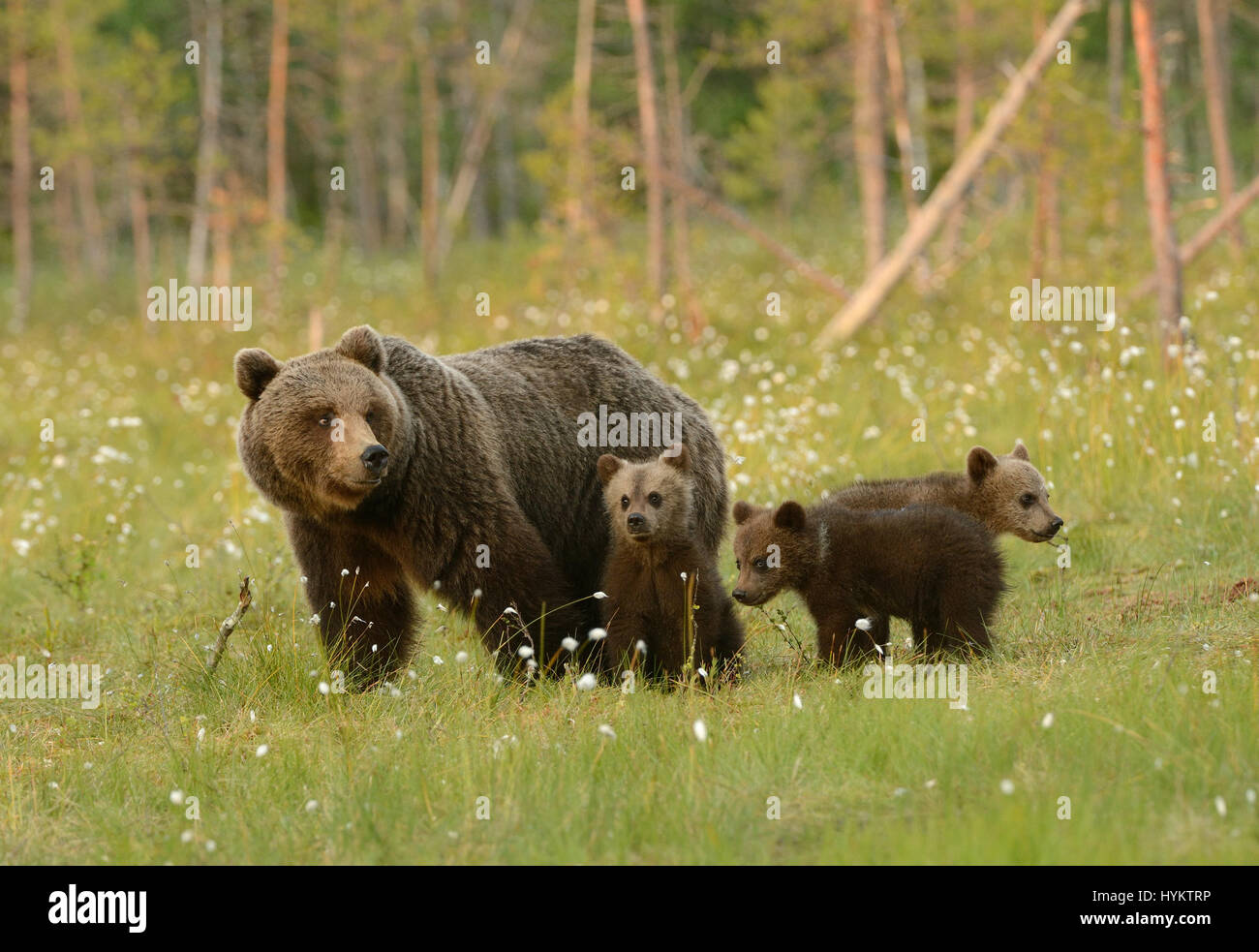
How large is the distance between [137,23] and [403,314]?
2075 cm


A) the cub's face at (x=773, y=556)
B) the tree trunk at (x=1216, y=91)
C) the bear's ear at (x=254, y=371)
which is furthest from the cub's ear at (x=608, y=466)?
the tree trunk at (x=1216, y=91)

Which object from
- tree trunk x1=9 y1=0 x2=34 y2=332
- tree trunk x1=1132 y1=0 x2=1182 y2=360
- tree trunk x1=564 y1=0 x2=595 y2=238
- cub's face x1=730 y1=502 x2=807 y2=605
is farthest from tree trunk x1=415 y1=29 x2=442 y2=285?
cub's face x1=730 y1=502 x2=807 y2=605

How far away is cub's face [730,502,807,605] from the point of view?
5.99m

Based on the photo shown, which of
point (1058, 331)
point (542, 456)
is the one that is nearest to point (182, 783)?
point (542, 456)

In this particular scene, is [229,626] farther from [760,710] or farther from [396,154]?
[396,154]

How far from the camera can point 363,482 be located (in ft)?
18.8

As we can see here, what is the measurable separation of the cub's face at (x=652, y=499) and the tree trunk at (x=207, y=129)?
18061 mm

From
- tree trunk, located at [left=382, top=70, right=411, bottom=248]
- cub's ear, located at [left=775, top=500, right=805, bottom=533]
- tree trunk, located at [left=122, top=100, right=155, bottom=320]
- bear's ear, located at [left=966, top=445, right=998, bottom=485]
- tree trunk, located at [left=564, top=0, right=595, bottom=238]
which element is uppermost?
tree trunk, located at [left=382, top=70, right=411, bottom=248]

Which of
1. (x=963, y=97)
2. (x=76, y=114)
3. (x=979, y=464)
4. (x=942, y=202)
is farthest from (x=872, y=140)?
(x=76, y=114)

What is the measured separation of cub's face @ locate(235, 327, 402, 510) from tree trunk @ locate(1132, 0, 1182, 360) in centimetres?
739

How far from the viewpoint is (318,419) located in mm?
5988

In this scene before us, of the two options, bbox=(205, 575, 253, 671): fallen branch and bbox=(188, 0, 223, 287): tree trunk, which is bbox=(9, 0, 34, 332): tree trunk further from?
bbox=(205, 575, 253, 671): fallen branch

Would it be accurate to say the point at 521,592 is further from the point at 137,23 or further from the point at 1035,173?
the point at 137,23

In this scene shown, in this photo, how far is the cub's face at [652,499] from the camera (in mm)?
5984
